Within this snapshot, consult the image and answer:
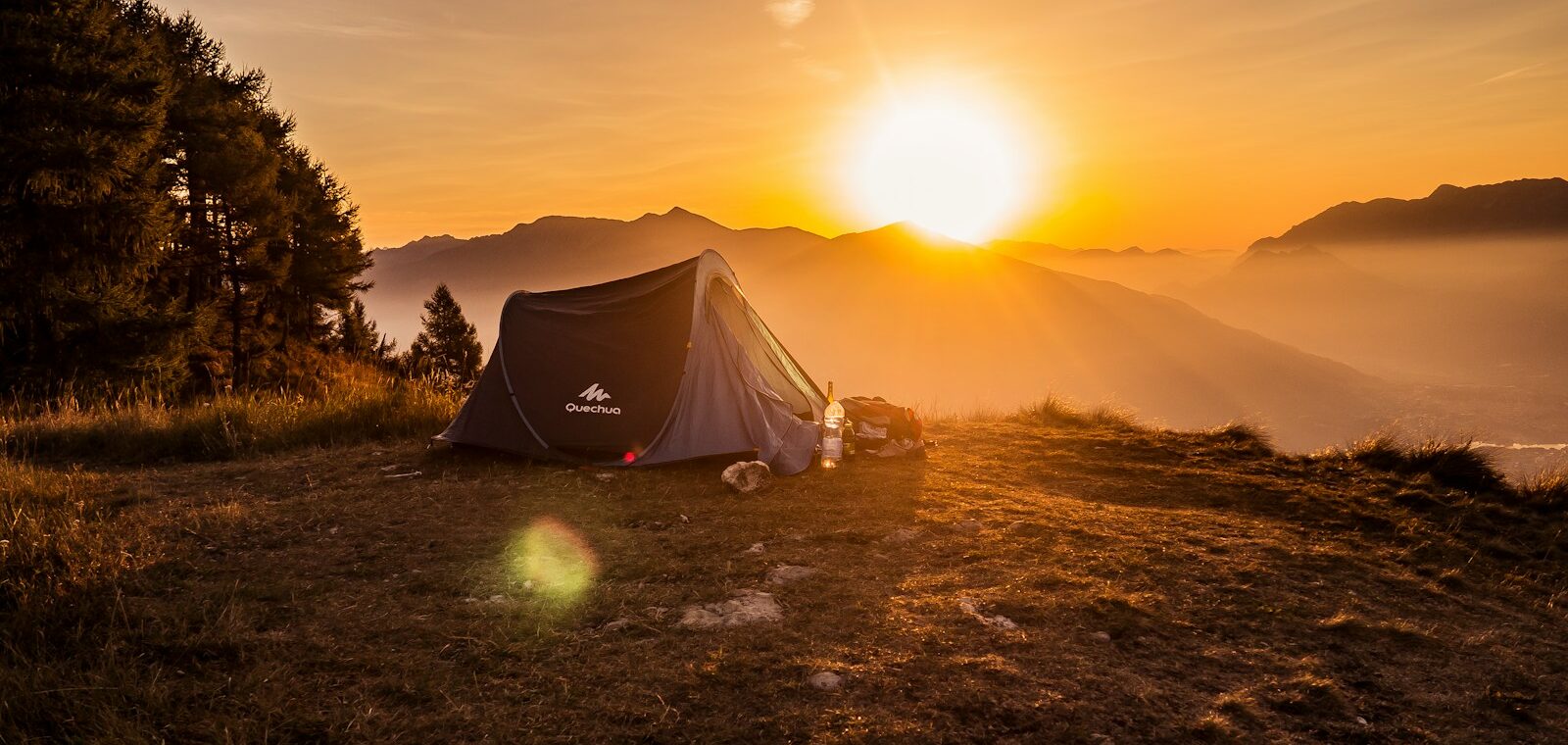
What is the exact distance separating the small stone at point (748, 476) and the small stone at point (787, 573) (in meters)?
1.99

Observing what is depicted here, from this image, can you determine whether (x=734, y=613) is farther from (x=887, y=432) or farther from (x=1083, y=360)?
(x=1083, y=360)

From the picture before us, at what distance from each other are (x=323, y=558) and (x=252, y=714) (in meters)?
2.11

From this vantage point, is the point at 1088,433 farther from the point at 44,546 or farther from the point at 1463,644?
the point at 44,546

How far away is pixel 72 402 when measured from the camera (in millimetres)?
9109

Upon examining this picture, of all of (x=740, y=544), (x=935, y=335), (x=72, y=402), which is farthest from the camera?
(x=935, y=335)

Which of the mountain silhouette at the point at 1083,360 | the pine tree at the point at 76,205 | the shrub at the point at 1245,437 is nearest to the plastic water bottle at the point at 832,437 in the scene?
the shrub at the point at 1245,437

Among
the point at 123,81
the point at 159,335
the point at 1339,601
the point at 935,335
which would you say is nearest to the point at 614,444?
the point at 1339,601

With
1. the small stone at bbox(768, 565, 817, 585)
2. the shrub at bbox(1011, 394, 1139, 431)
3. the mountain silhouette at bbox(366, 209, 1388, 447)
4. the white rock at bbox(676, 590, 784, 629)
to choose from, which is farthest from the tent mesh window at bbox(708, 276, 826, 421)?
the mountain silhouette at bbox(366, 209, 1388, 447)

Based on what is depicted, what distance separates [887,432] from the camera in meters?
8.62

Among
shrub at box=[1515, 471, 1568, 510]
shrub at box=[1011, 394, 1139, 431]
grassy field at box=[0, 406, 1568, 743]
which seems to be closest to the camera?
grassy field at box=[0, 406, 1568, 743]

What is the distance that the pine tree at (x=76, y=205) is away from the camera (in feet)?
42.0

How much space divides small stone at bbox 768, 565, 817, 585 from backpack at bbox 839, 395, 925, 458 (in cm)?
375

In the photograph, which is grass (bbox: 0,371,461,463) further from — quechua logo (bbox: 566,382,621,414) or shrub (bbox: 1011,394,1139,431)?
shrub (bbox: 1011,394,1139,431)

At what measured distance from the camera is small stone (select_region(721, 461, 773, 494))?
6.76 meters
